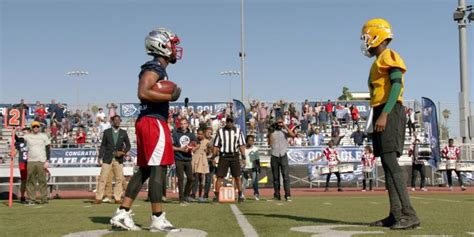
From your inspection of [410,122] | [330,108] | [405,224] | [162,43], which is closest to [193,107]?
[330,108]

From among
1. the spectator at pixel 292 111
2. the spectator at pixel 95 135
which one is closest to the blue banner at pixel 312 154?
the spectator at pixel 292 111

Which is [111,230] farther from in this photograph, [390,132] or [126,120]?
[126,120]

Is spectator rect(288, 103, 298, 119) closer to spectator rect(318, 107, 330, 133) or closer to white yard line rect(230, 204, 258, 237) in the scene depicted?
spectator rect(318, 107, 330, 133)

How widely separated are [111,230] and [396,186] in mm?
3139

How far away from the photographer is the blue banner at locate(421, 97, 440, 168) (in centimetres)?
2402

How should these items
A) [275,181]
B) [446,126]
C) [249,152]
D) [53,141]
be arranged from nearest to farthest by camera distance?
1. [275,181]
2. [249,152]
3. [53,141]
4. [446,126]

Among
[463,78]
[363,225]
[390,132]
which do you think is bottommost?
[363,225]

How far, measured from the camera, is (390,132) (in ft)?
21.5

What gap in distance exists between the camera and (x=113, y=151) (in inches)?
554

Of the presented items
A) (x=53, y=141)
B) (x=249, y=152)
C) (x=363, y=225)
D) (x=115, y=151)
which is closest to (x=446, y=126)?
(x=249, y=152)

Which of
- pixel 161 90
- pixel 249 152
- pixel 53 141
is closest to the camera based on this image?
pixel 161 90

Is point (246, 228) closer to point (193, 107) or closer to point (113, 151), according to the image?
point (113, 151)

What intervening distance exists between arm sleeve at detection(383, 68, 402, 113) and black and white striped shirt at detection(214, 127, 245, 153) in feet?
24.0

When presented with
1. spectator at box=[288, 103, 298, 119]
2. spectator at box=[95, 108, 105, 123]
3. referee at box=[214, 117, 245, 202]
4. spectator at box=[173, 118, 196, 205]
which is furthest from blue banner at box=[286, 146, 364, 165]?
referee at box=[214, 117, 245, 202]
